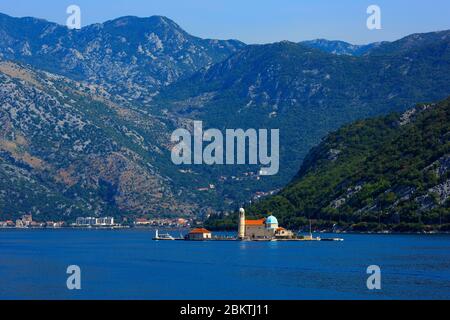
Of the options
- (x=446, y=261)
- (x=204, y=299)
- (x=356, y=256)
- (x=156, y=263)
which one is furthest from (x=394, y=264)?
(x=204, y=299)

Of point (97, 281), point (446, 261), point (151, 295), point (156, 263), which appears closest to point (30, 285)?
point (97, 281)

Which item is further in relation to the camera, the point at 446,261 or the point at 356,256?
the point at 356,256
